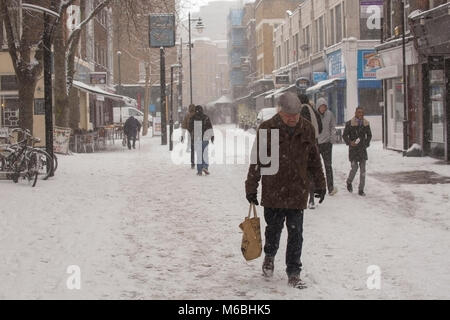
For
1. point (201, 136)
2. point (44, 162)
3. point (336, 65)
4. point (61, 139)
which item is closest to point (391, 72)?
point (201, 136)

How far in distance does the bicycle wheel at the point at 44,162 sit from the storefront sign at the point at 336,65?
76.4 feet

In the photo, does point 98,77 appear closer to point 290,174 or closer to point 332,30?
point 332,30

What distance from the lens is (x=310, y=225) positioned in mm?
10422

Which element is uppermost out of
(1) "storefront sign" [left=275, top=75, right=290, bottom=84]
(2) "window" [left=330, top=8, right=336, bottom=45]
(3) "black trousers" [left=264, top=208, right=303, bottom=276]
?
(2) "window" [left=330, top=8, right=336, bottom=45]

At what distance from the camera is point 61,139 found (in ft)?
80.1

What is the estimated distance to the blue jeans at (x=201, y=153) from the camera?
18.0 meters

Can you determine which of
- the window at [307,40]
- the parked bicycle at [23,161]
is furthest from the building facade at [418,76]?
the window at [307,40]

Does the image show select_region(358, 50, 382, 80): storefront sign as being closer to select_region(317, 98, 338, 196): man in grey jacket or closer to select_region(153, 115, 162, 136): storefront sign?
select_region(153, 115, 162, 136): storefront sign

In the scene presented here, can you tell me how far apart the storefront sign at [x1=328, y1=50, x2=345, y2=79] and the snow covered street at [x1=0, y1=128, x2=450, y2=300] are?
72.2 feet

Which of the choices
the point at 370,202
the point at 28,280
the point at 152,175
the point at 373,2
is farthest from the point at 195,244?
the point at 373,2

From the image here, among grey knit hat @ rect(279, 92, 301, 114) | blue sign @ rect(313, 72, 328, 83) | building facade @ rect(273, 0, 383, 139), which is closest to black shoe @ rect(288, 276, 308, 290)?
grey knit hat @ rect(279, 92, 301, 114)

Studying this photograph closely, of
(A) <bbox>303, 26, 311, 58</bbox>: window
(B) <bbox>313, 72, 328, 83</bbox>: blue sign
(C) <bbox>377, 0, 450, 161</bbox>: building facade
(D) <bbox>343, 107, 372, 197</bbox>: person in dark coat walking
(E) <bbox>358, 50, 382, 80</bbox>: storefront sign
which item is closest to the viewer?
(D) <bbox>343, 107, 372, 197</bbox>: person in dark coat walking

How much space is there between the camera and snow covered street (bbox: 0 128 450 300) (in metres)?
6.71

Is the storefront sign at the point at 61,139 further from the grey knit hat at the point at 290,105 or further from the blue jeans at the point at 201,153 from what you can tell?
the grey knit hat at the point at 290,105
